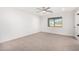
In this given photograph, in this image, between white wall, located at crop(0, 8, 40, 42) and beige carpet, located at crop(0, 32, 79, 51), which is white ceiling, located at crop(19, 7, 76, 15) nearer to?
white wall, located at crop(0, 8, 40, 42)

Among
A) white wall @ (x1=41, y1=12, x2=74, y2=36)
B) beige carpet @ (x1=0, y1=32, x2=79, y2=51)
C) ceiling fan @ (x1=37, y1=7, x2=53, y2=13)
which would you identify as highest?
ceiling fan @ (x1=37, y1=7, x2=53, y2=13)

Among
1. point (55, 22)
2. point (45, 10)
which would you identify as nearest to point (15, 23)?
point (45, 10)

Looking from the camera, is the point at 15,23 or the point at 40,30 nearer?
the point at 15,23

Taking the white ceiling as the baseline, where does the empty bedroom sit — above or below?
below

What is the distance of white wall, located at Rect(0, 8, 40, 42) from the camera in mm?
1569

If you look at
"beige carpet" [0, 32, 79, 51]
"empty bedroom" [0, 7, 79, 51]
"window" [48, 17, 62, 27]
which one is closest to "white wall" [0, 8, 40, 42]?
"empty bedroom" [0, 7, 79, 51]

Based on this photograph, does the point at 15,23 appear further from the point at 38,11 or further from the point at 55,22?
the point at 55,22

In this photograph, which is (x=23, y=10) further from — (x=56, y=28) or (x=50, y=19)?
(x=56, y=28)

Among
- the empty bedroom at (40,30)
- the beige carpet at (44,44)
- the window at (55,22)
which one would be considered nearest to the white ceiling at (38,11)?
the empty bedroom at (40,30)

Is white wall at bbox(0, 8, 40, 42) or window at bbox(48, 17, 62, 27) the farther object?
window at bbox(48, 17, 62, 27)

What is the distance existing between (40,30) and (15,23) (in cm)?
55

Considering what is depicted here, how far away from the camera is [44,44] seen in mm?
1659
